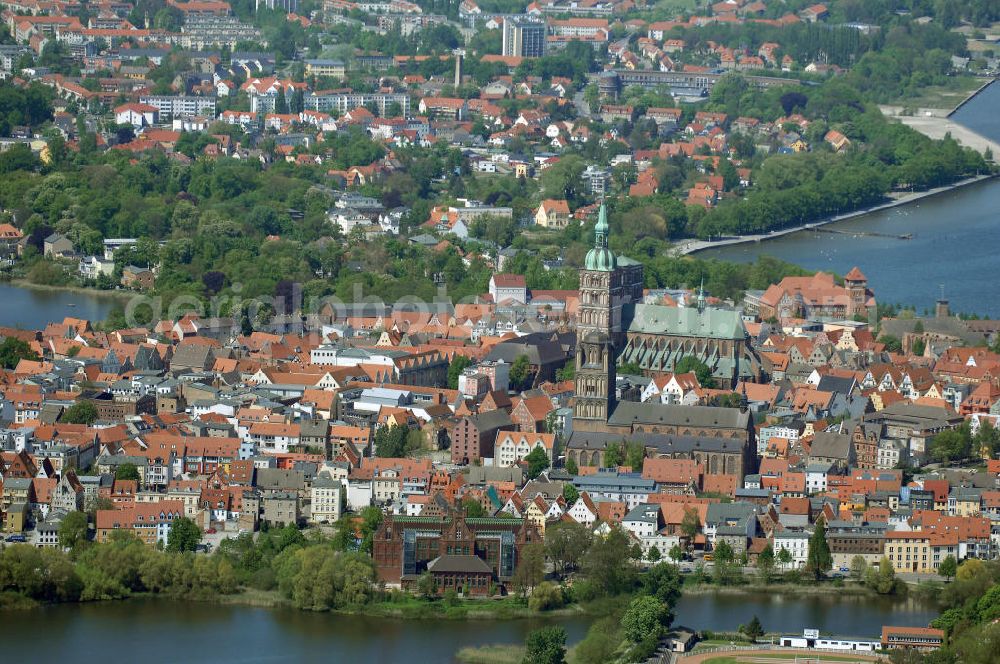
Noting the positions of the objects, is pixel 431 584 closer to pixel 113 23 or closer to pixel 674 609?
pixel 674 609

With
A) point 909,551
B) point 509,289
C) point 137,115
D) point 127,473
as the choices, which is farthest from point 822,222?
point 909,551

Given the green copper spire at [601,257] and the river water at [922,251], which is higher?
the river water at [922,251]

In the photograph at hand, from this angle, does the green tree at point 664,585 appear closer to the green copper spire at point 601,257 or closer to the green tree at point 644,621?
the green tree at point 644,621

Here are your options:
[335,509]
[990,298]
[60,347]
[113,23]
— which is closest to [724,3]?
[113,23]

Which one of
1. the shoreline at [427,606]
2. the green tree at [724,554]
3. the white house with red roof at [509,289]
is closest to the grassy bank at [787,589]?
the shoreline at [427,606]

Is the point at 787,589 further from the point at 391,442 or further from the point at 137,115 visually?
the point at 137,115

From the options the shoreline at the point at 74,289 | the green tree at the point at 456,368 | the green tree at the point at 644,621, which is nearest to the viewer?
the green tree at the point at 644,621
